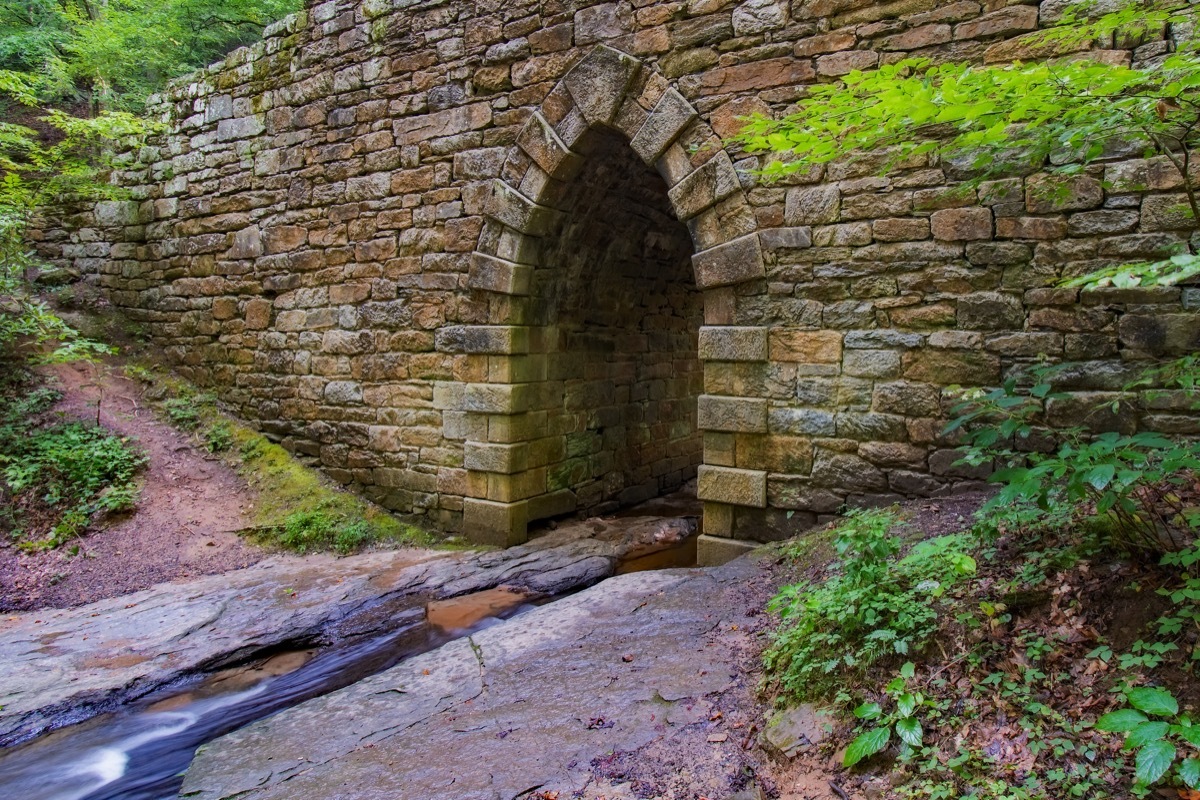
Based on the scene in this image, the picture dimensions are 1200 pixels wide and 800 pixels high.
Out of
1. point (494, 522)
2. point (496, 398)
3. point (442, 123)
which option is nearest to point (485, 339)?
point (496, 398)

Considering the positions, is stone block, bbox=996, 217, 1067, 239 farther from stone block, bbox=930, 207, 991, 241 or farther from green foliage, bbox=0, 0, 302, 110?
green foliage, bbox=0, 0, 302, 110

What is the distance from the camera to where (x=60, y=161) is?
28.8ft

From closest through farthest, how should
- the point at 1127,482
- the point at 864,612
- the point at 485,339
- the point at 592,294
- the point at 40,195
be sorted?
1. the point at 1127,482
2. the point at 864,612
3. the point at 485,339
4. the point at 592,294
5. the point at 40,195

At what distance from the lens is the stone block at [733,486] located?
495cm

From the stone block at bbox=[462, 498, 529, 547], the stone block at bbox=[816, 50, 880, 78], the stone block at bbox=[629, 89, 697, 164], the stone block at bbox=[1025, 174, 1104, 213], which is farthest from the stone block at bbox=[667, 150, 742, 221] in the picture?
the stone block at bbox=[462, 498, 529, 547]

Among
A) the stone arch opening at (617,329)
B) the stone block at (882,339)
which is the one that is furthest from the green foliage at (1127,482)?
the stone arch opening at (617,329)

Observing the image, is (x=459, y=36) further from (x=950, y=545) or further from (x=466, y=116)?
(x=950, y=545)

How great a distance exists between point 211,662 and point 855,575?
388cm

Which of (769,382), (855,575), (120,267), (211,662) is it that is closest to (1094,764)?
(855,575)

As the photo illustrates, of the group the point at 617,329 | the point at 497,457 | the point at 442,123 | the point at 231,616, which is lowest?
the point at 231,616

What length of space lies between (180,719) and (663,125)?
486cm

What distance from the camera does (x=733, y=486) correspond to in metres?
5.05

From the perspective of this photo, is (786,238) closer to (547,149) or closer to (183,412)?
(547,149)

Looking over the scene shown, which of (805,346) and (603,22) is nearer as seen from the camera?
(805,346)
